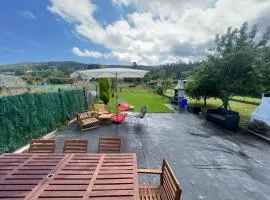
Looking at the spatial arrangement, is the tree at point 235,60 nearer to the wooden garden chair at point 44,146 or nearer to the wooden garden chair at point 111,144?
the wooden garden chair at point 111,144

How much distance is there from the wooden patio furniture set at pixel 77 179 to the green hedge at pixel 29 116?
2.87 metres

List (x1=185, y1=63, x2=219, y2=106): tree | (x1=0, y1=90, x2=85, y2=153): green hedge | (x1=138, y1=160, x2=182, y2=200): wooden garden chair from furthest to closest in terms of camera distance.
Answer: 1. (x1=185, y1=63, x2=219, y2=106): tree
2. (x1=0, y1=90, x2=85, y2=153): green hedge
3. (x1=138, y1=160, x2=182, y2=200): wooden garden chair

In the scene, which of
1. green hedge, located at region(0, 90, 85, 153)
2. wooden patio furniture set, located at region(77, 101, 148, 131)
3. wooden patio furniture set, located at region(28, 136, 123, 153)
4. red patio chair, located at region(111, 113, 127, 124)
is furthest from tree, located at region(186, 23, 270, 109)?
wooden patio furniture set, located at region(28, 136, 123, 153)

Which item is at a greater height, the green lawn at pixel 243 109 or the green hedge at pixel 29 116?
the green hedge at pixel 29 116

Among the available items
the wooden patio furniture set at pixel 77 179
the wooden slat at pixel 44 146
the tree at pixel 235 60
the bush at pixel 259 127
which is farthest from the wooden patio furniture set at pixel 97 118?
the wooden patio furniture set at pixel 77 179

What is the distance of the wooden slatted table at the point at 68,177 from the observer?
8.43ft

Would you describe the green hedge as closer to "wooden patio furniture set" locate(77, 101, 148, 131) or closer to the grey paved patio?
the grey paved patio

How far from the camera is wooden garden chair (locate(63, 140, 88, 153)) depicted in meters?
4.81

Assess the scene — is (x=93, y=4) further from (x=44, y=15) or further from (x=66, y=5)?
(x=44, y=15)

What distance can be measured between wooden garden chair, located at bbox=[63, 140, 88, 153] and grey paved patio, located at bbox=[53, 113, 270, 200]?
1553 mm

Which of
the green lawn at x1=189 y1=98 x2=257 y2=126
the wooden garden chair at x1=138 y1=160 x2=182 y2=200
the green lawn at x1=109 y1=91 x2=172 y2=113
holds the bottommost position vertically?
the green lawn at x1=189 y1=98 x2=257 y2=126

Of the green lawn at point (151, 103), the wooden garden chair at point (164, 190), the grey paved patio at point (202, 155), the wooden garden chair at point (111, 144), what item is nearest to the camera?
the wooden garden chair at point (164, 190)

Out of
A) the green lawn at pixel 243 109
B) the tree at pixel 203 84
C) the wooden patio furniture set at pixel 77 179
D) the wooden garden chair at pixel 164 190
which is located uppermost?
the tree at pixel 203 84

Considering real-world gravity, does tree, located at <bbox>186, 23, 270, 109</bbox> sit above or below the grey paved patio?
above
